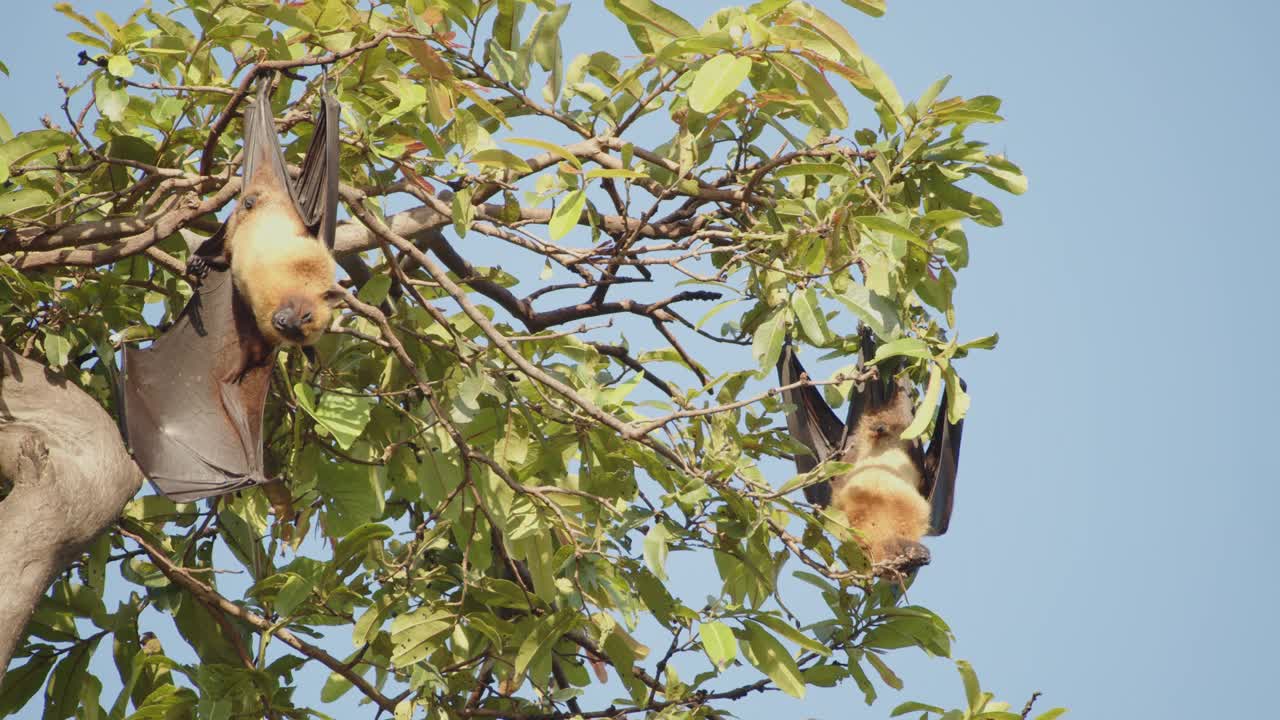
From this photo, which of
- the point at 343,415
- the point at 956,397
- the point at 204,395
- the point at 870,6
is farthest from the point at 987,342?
the point at 204,395

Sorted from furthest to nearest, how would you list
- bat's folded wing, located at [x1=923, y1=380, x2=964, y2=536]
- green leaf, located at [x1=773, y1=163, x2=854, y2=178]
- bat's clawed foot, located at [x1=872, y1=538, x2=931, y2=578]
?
bat's folded wing, located at [x1=923, y1=380, x2=964, y2=536] < bat's clawed foot, located at [x1=872, y1=538, x2=931, y2=578] < green leaf, located at [x1=773, y1=163, x2=854, y2=178]

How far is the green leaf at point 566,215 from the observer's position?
12.2 feet

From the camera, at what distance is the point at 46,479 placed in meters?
3.56

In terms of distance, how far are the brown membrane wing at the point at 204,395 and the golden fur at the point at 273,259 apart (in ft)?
0.61

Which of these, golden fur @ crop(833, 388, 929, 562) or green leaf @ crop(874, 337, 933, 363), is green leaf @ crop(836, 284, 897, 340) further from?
golden fur @ crop(833, 388, 929, 562)

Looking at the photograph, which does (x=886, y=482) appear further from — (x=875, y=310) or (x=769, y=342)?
(x=875, y=310)

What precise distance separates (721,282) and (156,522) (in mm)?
2561

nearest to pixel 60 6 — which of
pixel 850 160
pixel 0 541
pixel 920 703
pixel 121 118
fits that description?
pixel 121 118

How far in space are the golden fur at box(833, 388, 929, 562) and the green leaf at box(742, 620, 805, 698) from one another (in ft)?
7.79

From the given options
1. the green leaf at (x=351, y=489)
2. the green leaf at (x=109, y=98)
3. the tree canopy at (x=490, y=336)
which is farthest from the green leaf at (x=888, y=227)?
the green leaf at (x=109, y=98)

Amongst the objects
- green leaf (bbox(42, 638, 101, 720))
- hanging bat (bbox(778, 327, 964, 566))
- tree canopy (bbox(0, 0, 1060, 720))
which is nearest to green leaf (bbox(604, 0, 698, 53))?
tree canopy (bbox(0, 0, 1060, 720))

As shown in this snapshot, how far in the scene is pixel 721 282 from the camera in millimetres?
4227

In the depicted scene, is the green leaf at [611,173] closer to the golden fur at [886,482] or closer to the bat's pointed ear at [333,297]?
the bat's pointed ear at [333,297]

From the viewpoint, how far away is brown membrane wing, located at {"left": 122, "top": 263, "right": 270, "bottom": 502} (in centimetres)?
460
